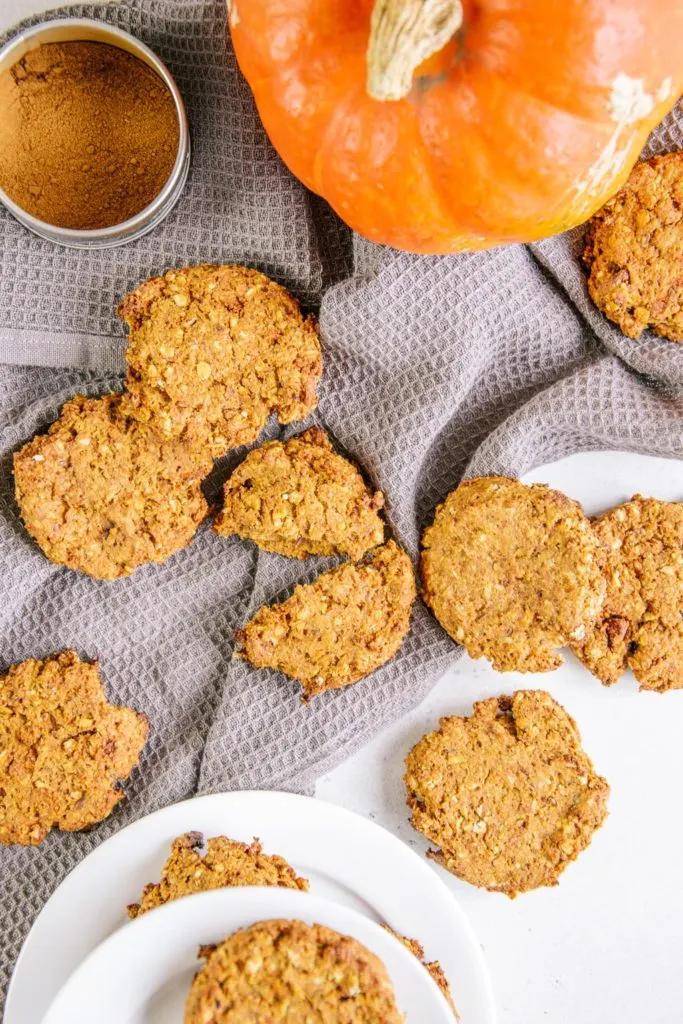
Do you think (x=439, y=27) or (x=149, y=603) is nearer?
(x=439, y=27)

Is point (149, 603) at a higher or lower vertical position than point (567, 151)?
lower

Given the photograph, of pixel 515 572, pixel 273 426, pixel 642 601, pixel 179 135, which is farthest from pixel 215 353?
pixel 642 601

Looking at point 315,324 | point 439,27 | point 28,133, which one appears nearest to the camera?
point 439,27

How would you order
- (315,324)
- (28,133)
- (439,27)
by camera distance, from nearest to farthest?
(439,27) → (28,133) → (315,324)

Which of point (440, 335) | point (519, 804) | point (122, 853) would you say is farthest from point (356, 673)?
point (440, 335)

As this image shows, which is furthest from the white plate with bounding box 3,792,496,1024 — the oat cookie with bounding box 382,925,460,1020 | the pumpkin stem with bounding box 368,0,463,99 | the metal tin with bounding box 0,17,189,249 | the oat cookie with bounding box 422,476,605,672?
the pumpkin stem with bounding box 368,0,463,99

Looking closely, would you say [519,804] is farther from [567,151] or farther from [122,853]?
[567,151]

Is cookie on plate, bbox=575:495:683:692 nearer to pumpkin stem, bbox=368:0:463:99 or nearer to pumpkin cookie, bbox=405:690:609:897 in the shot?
pumpkin cookie, bbox=405:690:609:897
